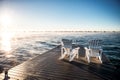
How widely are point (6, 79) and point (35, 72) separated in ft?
3.11

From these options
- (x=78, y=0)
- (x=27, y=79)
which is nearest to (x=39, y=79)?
(x=27, y=79)

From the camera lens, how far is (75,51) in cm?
599

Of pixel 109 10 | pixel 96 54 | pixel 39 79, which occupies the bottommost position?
pixel 39 79

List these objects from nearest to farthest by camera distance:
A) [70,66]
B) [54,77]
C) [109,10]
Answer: [54,77]
[70,66]
[109,10]

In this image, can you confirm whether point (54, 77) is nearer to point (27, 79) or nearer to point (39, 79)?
point (39, 79)

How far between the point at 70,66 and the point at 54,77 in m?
1.18

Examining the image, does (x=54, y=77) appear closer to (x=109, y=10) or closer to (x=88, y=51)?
(x=88, y=51)

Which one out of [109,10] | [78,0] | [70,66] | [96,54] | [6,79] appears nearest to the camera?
[6,79]

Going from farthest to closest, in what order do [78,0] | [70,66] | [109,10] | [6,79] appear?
[109,10] < [78,0] < [70,66] < [6,79]

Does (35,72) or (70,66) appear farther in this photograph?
(70,66)

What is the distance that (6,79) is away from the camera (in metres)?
3.58

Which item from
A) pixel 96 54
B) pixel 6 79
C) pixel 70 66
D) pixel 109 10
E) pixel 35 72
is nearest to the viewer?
pixel 6 79

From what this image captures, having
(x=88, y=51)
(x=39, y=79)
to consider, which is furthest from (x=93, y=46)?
(x=39, y=79)

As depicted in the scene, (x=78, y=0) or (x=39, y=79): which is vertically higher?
(x=78, y=0)
